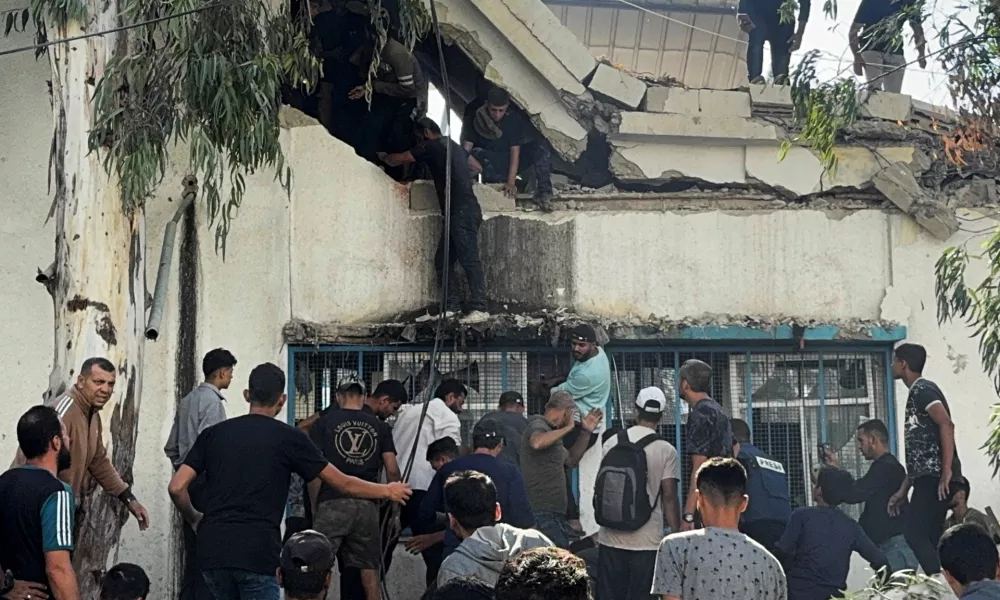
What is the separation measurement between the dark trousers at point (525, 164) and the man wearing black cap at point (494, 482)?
3.05 metres

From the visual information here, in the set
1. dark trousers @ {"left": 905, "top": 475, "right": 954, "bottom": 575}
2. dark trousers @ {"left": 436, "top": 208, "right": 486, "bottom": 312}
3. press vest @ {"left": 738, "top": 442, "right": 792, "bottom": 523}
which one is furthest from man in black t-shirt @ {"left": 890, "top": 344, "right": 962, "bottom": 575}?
dark trousers @ {"left": 436, "top": 208, "right": 486, "bottom": 312}

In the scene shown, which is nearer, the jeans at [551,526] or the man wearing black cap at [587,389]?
the jeans at [551,526]

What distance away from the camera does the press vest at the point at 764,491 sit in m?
7.77

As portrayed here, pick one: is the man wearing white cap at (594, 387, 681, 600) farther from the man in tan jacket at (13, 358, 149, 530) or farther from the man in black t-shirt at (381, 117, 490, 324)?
the man in tan jacket at (13, 358, 149, 530)

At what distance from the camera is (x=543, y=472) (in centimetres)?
834

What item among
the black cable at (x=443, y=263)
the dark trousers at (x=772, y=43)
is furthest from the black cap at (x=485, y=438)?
the dark trousers at (x=772, y=43)

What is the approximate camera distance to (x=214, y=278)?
9.15 m

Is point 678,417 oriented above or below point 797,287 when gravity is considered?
below

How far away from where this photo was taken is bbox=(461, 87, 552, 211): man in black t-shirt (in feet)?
32.6

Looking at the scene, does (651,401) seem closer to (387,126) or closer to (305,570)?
(305,570)

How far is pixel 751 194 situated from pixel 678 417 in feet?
6.11

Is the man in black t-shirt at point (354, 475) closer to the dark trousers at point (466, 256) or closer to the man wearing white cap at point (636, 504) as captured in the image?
the man wearing white cap at point (636, 504)

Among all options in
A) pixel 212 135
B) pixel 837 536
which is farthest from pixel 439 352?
pixel 837 536

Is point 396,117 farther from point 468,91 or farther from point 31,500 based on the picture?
point 31,500
